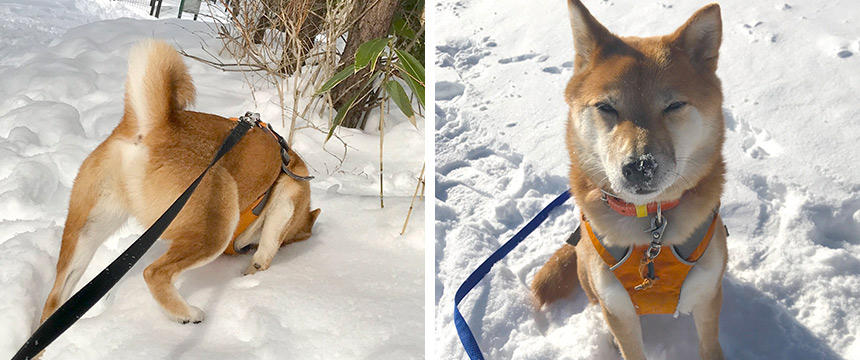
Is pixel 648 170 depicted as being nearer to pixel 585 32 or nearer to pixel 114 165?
pixel 585 32

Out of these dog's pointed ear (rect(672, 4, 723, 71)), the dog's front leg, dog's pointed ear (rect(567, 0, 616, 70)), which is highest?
dog's pointed ear (rect(672, 4, 723, 71))

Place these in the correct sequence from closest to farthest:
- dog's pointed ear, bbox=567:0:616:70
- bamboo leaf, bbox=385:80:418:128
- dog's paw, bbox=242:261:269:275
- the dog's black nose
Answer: the dog's black nose, dog's pointed ear, bbox=567:0:616:70, dog's paw, bbox=242:261:269:275, bamboo leaf, bbox=385:80:418:128

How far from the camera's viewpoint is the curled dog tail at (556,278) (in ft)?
5.02

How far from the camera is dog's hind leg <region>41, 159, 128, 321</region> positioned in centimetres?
166

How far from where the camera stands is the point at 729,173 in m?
1.58

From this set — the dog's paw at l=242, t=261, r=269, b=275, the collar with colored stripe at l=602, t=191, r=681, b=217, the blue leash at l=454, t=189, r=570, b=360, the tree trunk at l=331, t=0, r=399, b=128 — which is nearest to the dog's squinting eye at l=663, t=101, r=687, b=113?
the collar with colored stripe at l=602, t=191, r=681, b=217

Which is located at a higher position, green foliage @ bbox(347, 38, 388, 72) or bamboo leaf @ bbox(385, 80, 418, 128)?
green foliage @ bbox(347, 38, 388, 72)

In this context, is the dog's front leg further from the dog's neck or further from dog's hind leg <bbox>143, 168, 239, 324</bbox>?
dog's hind leg <bbox>143, 168, 239, 324</bbox>

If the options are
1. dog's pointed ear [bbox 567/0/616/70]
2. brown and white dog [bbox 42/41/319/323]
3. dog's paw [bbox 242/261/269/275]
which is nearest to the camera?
dog's pointed ear [bbox 567/0/616/70]

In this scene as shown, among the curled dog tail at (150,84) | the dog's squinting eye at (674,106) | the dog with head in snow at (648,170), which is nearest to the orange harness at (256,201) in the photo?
the curled dog tail at (150,84)

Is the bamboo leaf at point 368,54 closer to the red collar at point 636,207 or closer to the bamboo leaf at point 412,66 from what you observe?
the bamboo leaf at point 412,66

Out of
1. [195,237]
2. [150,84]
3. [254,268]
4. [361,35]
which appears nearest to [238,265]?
[254,268]

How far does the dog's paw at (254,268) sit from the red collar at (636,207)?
116 cm

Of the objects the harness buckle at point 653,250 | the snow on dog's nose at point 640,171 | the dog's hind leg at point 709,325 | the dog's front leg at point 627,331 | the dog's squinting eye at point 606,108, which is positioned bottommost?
the dog's front leg at point 627,331
